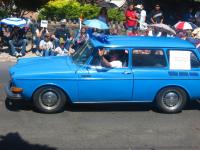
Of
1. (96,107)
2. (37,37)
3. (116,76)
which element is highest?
(37,37)

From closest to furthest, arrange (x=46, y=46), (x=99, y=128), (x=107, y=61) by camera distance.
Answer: (x=99, y=128) → (x=107, y=61) → (x=46, y=46)

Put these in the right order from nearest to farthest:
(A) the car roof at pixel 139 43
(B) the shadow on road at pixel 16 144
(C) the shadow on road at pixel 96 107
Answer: (B) the shadow on road at pixel 16 144 < (A) the car roof at pixel 139 43 < (C) the shadow on road at pixel 96 107

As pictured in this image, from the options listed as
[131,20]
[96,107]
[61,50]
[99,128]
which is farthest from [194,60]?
[131,20]

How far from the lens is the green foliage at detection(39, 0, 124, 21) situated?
2244 centimetres

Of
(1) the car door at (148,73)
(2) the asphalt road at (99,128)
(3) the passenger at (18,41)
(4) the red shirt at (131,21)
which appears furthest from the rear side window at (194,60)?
(4) the red shirt at (131,21)

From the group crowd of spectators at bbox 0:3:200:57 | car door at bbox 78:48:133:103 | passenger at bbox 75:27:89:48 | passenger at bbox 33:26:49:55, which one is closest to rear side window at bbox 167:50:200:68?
car door at bbox 78:48:133:103

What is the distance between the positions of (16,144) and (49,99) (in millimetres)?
1885

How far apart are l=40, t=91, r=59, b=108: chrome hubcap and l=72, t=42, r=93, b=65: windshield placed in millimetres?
883

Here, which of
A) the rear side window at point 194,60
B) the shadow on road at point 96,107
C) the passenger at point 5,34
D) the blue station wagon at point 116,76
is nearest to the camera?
the blue station wagon at point 116,76

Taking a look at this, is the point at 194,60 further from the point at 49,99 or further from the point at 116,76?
the point at 49,99

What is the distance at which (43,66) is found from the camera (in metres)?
11.0

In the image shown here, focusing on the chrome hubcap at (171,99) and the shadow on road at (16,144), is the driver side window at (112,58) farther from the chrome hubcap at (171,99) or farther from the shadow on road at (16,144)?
the shadow on road at (16,144)

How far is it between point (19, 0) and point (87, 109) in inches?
422

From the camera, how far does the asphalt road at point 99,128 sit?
9148 millimetres
